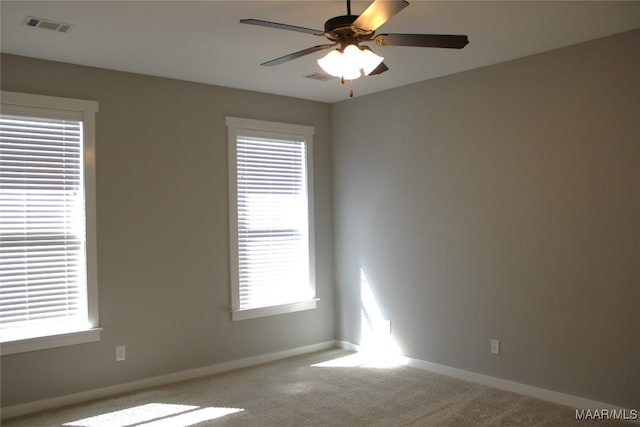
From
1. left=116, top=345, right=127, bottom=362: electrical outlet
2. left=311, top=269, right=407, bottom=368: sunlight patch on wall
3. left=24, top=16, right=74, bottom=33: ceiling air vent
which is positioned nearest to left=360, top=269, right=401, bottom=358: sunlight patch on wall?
left=311, top=269, right=407, bottom=368: sunlight patch on wall

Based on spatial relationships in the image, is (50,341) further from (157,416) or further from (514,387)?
(514,387)

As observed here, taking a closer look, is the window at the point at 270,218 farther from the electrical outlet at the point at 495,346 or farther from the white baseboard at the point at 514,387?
the electrical outlet at the point at 495,346

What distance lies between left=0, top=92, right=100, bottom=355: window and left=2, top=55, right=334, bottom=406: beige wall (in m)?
0.10

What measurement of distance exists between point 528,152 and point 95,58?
337 centimetres

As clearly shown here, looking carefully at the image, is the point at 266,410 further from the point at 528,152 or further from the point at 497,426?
the point at 528,152

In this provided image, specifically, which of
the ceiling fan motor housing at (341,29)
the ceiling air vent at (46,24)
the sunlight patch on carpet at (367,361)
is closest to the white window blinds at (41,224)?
the ceiling air vent at (46,24)

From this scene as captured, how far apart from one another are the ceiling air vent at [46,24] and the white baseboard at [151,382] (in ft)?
8.71

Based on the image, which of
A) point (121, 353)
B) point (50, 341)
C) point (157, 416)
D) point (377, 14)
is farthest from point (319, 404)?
point (377, 14)

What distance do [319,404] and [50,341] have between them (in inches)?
81.6

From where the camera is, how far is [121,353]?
4.49 metres

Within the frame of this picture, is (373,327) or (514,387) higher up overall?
(373,327)

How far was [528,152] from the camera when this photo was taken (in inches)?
167

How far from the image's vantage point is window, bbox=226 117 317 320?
17.1 ft

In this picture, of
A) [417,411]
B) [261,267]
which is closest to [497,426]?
[417,411]
